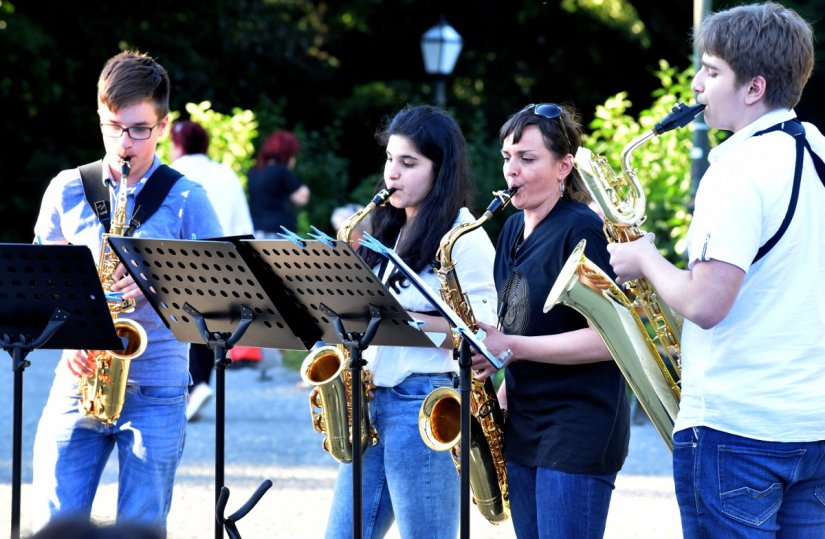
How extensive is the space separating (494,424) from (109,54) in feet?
54.5

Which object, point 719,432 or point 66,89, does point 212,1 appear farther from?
point 719,432

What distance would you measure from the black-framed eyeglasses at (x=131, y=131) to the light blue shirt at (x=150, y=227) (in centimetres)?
12

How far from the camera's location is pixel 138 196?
385 cm

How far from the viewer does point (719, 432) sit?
9.41ft

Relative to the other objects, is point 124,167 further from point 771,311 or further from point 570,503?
point 771,311

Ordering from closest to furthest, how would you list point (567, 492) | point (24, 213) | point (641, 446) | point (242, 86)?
1. point (567, 492)
2. point (641, 446)
3. point (24, 213)
4. point (242, 86)

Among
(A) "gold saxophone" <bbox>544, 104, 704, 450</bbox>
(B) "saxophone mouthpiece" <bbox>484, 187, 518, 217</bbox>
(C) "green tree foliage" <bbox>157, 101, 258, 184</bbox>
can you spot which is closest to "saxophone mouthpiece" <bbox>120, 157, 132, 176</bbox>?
(B) "saxophone mouthpiece" <bbox>484, 187, 518, 217</bbox>

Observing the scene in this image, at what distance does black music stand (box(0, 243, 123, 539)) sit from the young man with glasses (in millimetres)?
150

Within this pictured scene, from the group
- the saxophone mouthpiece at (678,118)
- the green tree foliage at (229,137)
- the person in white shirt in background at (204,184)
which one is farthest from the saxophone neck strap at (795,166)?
the green tree foliage at (229,137)

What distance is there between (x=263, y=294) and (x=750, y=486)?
1479 mm

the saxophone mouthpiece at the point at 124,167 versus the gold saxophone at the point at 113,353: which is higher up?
the saxophone mouthpiece at the point at 124,167

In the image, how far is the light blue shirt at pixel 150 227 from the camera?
3.80 m

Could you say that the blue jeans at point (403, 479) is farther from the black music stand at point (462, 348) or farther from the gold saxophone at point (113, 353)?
the gold saxophone at point (113, 353)

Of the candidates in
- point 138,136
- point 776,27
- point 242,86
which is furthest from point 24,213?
point 776,27
